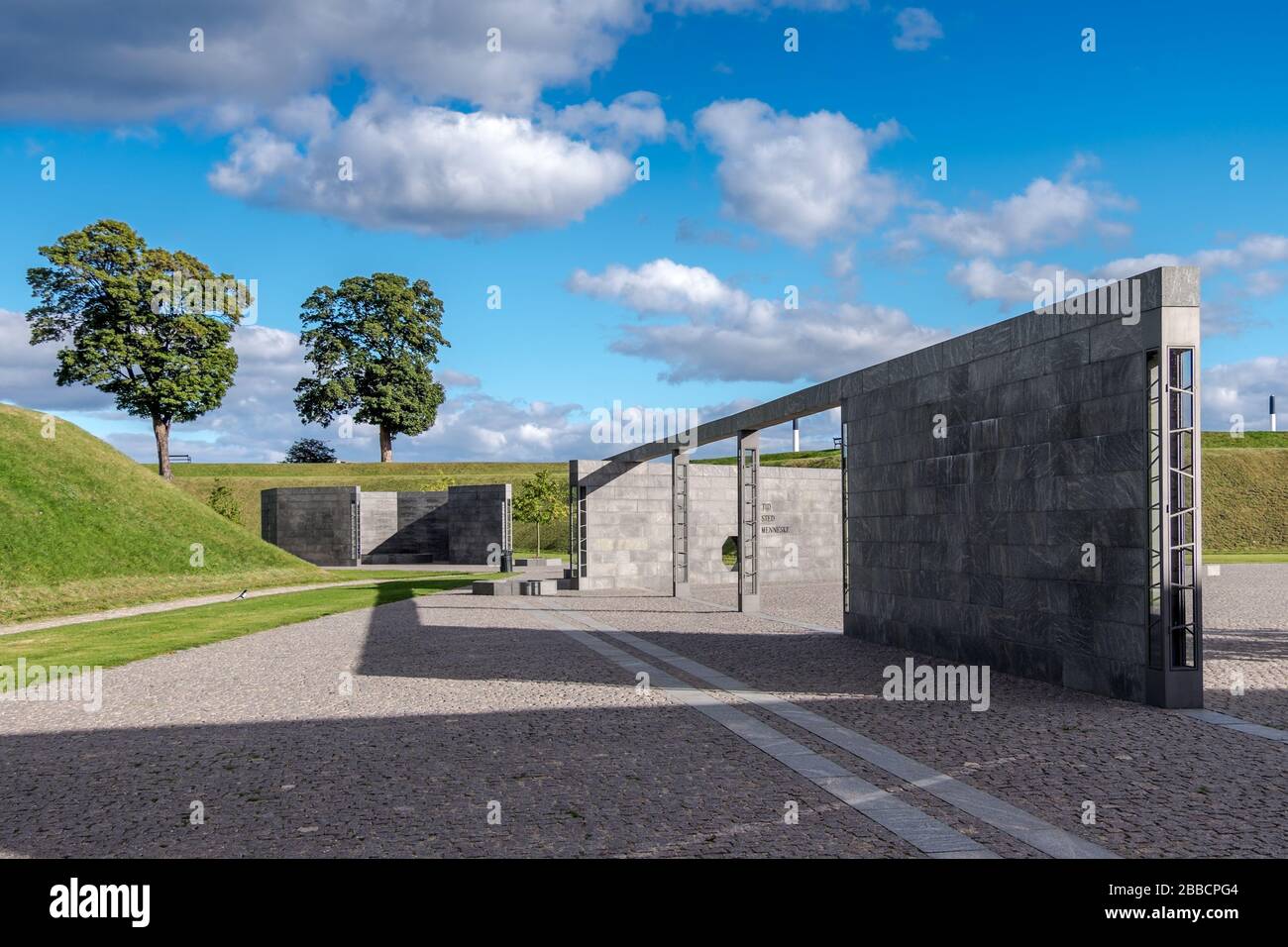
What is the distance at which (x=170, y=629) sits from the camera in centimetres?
1792

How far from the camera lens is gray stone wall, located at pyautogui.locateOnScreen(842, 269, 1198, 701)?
31.7 feet

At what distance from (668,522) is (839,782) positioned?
22.4 m

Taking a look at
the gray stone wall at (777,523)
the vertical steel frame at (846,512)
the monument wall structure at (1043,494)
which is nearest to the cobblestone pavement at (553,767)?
the monument wall structure at (1043,494)

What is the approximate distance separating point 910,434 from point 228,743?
10302mm

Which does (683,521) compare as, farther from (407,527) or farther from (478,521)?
(407,527)

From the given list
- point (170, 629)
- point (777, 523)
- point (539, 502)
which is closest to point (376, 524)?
point (539, 502)

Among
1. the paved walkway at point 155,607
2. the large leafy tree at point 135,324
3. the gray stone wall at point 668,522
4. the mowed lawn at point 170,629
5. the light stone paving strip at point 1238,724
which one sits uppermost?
the large leafy tree at point 135,324

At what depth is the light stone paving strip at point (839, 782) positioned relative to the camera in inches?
212

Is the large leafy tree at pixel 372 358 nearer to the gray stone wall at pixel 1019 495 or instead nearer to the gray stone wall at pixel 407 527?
the gray stone wall at pixel 407 527

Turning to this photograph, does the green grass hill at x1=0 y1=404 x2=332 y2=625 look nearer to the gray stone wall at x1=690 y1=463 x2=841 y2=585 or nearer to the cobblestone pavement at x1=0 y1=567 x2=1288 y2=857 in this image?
the gray stone wall at x1=690 y1=463 x2=841 y2=585

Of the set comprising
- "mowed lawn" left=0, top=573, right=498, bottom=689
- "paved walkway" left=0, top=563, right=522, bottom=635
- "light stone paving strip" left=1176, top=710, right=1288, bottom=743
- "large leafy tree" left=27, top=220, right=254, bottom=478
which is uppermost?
Answer: "large leafy tree" left=27, top=220, right=254, bottom=478

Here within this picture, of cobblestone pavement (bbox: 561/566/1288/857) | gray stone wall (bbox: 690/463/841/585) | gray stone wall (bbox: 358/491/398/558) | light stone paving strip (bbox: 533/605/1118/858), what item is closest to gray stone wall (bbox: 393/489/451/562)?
gray stone wall (bbox: 358/491/398/558)

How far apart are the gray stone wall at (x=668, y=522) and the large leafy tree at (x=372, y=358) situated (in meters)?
41.9

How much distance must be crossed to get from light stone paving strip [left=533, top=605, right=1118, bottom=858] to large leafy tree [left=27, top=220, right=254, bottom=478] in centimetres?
4980
